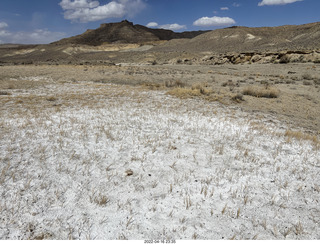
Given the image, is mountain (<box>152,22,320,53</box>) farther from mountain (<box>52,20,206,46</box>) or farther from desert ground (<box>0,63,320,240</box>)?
mountain (<box>52,20,206,46</box>)

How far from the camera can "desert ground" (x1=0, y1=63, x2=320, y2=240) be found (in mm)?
3014

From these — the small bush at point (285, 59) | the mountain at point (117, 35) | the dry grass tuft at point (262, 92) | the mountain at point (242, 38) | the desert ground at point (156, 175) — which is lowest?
the desert ground at point (156, 175)

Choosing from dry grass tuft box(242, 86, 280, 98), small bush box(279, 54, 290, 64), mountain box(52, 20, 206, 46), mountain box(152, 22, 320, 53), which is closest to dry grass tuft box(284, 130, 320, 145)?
dry grass tuft box(242, 86, 280, 98)

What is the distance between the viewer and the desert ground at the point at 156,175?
3.01 m

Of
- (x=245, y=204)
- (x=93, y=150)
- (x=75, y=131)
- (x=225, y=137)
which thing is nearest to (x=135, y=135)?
(x=93, y=150)

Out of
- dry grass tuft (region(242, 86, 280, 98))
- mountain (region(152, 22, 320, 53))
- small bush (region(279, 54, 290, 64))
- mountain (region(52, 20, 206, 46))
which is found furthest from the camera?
mountain (region(52, 20, 206, 46))

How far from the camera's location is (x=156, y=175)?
420 centimetres

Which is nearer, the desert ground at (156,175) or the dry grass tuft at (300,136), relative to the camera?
the desert ground at (156,175)

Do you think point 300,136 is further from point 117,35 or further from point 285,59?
point 117,35

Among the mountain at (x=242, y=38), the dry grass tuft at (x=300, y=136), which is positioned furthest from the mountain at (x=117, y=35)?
the dry grass tuft at (x=300, y=136)

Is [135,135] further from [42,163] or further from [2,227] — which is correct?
[2,227]

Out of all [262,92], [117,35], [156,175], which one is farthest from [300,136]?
[117,35]

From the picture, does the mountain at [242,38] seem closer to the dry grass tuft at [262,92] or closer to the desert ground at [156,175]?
the dry grass tuft at [262,92]

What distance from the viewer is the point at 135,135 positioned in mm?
5938
